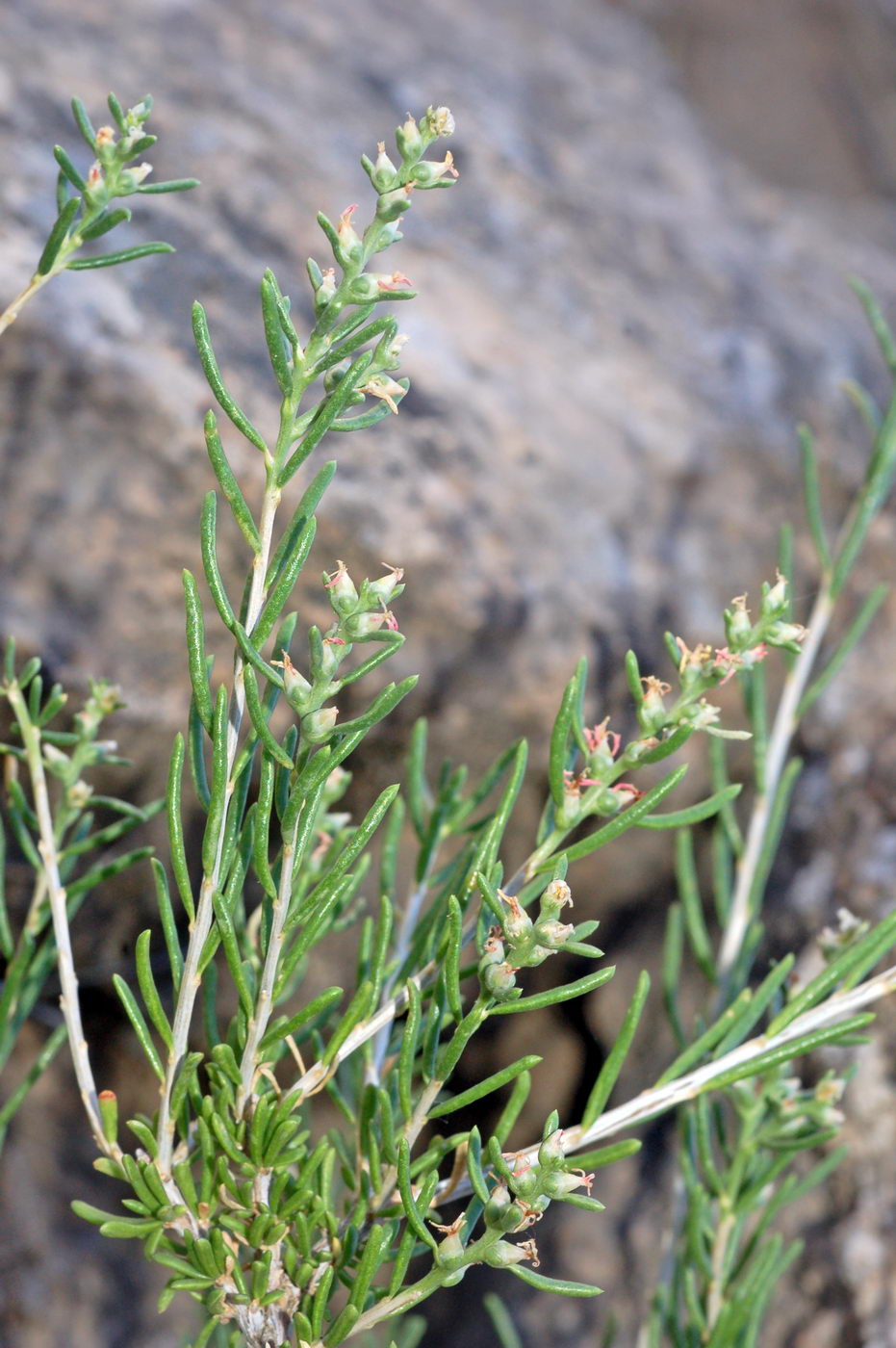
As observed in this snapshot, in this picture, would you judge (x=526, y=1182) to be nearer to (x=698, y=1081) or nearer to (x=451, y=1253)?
(x=451, y=1253)

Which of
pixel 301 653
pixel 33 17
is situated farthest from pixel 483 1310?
pixel 33 17

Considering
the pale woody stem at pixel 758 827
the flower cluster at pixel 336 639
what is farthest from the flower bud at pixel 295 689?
the pale woody stem at pixel 758 827

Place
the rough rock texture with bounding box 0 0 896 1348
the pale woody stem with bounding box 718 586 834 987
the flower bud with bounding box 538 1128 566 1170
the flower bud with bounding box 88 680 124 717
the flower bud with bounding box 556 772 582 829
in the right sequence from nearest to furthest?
the flower bud with bounding box 538 1128 566 1170, the flower bud with bounding box 556 772 582 829, the flower bud with bounding box 88 680 124 717, the pale woody stem with bounding box 718 586 834 987, the rough rock texture with bounding box 0 0 896 1348

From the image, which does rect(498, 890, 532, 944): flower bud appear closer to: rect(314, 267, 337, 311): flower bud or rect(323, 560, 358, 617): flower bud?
rect(323, 560, 358, 617): flower bud

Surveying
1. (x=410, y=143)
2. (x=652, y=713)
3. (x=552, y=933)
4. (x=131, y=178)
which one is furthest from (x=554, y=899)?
(x=131, y=178)

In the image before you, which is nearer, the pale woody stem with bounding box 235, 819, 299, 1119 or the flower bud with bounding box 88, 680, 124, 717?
the pale woody stem with bounding box 235, 819, 299, 1119

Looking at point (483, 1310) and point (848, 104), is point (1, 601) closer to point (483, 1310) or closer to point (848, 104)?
point (483, 1310)

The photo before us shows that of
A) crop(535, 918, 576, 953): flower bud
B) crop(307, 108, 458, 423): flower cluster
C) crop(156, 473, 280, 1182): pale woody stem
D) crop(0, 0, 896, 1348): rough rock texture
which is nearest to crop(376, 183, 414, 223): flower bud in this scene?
crop(307, 108, 458, 423): flower cluster

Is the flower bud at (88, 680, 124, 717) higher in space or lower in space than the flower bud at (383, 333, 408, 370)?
lower
